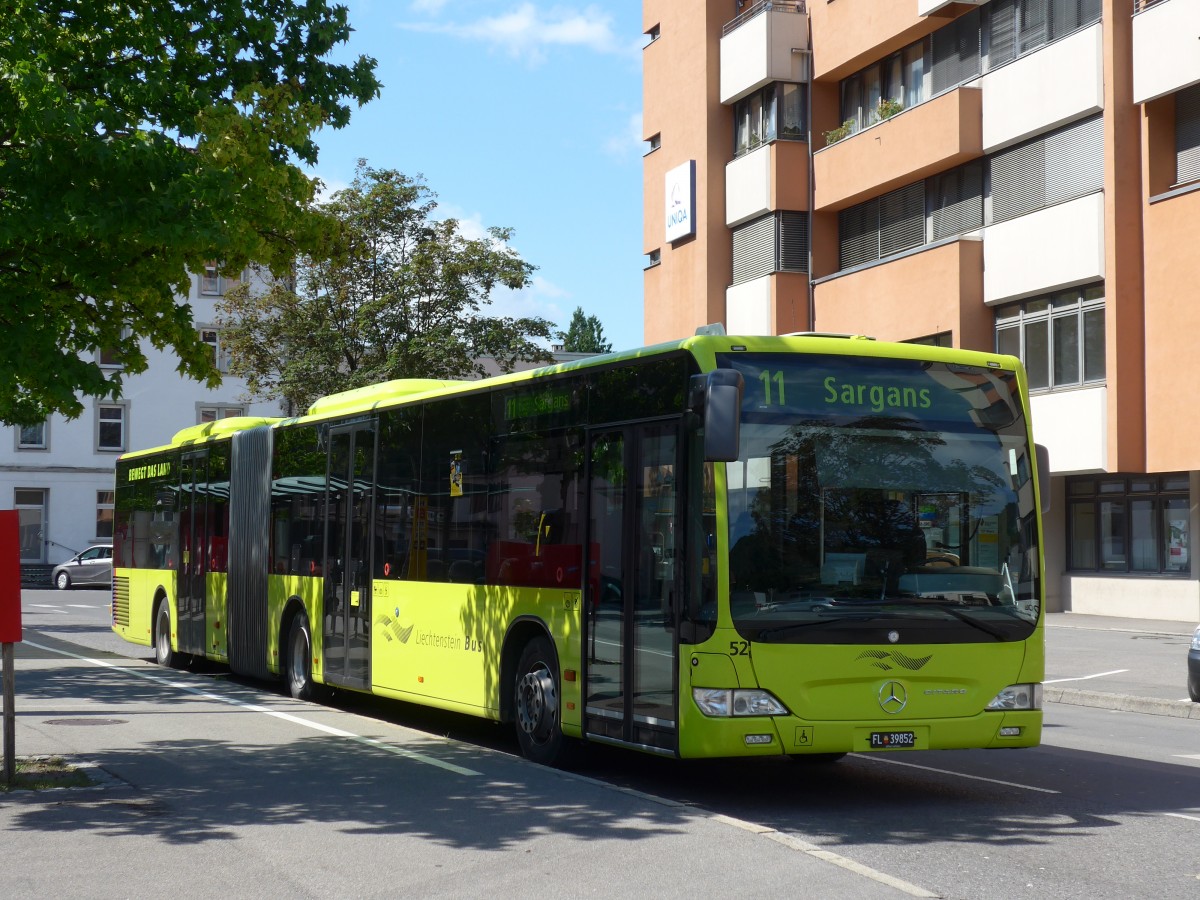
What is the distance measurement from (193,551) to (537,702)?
10428 millimetres

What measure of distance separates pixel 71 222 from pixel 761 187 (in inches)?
1168

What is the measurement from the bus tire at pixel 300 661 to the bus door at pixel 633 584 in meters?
6.64

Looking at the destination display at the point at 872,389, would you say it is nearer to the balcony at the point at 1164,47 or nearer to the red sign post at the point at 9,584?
the red sign post at the point at 9,584

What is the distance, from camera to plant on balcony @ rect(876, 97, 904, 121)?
35.5 m

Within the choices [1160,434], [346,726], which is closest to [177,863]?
[346,726]

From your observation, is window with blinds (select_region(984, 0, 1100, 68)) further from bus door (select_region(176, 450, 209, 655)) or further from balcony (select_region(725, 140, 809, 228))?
bus door (select_region(176, 450, 209, 655))

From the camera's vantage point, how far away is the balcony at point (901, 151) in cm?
3297

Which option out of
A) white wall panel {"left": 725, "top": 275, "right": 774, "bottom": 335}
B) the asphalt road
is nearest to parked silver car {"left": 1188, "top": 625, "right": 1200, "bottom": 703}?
the asphalt road

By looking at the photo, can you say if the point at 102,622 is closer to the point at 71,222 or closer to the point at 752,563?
the point at 71,222

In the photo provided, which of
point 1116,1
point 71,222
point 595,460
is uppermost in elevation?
point 1116,1

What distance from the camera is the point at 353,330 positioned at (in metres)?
38.0

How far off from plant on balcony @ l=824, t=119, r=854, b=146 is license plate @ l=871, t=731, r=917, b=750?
2935cm

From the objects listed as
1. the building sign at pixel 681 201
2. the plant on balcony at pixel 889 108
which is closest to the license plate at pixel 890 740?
the plant on balcony at pixel 889 108

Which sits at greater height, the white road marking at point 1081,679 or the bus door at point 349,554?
the bus door at point 349,554
